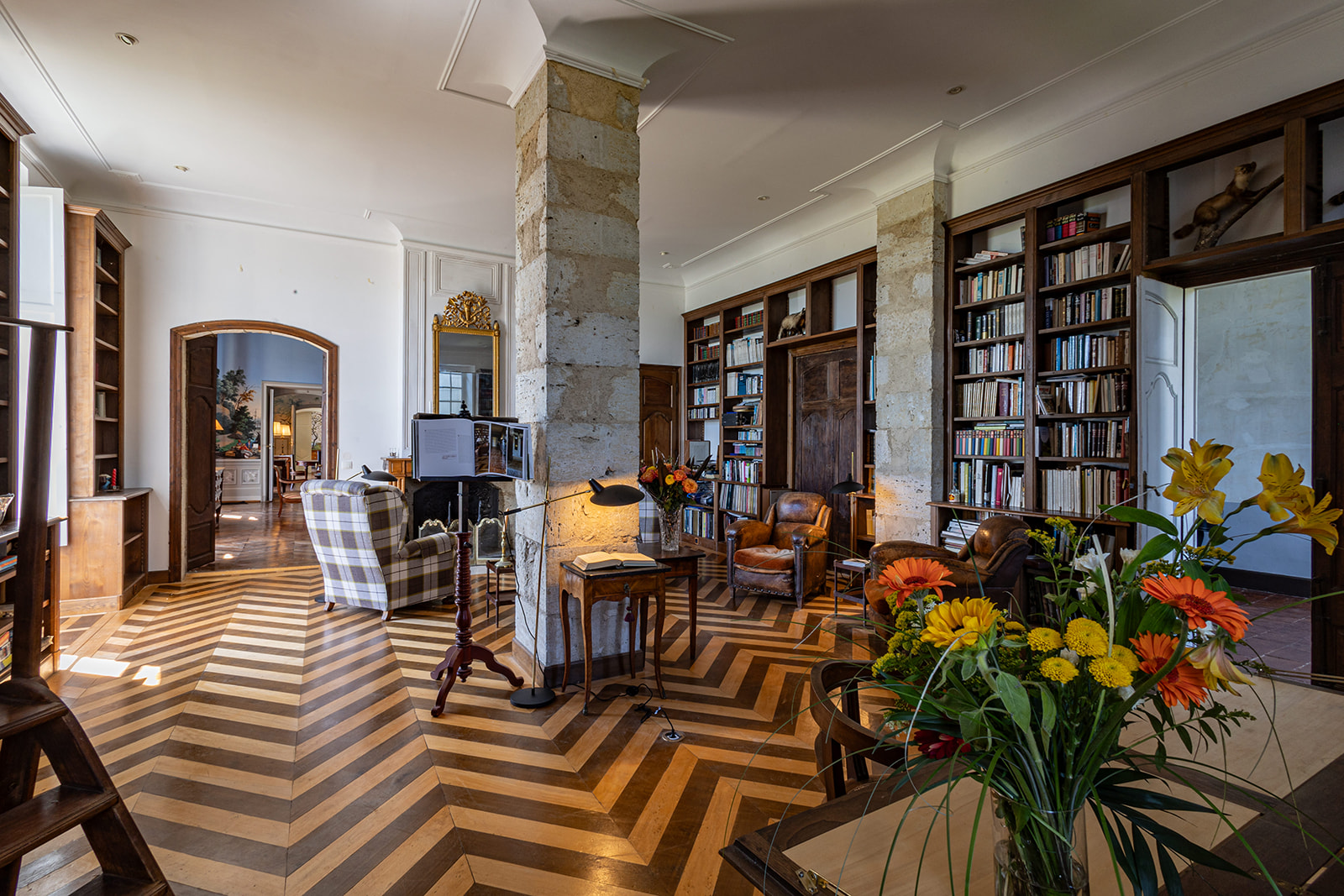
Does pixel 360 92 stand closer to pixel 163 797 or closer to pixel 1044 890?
pixel 163 797

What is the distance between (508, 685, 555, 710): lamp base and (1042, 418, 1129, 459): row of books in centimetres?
377

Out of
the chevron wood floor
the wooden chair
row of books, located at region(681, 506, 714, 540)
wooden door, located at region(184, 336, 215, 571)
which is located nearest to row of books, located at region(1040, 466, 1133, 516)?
the chevron wood floor

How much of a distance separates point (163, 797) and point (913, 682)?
9.58 feet

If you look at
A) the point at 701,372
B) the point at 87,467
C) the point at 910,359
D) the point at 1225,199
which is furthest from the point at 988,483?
the point at 87,467

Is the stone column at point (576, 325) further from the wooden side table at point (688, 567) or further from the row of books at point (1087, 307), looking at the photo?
the row of books at point (1087, 307)

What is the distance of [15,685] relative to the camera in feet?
5.44

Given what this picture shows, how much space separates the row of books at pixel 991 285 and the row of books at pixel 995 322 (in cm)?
12

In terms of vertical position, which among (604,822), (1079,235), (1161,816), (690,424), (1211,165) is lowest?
(604,822)

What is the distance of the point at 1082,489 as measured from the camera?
439 centimetres

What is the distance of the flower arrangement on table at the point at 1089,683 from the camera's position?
2.29ft

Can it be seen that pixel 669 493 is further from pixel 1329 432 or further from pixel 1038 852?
pixel 1329 432

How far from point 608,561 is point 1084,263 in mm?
3781

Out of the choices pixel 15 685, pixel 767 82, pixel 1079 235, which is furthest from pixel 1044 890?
pixel 1079 235

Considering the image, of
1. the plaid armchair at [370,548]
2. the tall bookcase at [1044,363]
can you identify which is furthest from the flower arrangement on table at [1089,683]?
the plaid armchair at [370,548]
